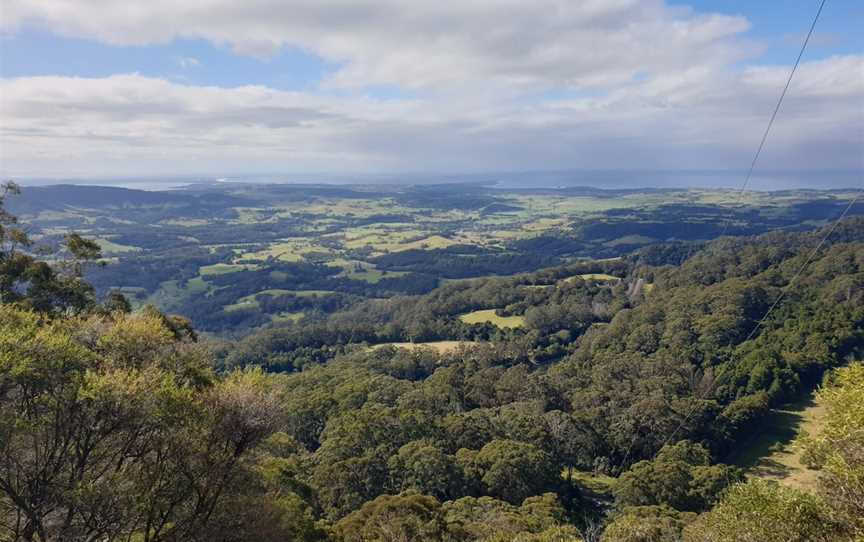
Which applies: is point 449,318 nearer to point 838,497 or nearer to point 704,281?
point 704,281

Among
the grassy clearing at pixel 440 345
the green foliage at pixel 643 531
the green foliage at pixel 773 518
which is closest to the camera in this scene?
the green foliage at pixel 773 518

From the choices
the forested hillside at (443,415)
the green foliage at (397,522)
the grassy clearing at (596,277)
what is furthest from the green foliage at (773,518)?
the grassy clearing at (596,277)

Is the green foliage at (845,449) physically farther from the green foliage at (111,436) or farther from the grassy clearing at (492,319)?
the grassy clearing at (492,319)

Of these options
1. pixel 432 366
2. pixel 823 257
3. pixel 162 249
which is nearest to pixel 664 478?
pixel 432 366

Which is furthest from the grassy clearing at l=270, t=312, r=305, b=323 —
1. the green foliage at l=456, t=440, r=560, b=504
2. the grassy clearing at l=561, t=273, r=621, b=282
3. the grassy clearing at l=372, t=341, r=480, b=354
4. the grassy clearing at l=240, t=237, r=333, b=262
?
the green foliage at l=456, t=440, r=560, b=504

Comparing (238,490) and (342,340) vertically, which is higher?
(238,490)

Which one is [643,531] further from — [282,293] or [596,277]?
[282,293]

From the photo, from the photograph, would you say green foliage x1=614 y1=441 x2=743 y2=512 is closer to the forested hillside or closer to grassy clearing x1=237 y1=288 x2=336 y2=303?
the forested hillside

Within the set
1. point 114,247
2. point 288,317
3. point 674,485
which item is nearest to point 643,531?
point 674,485
